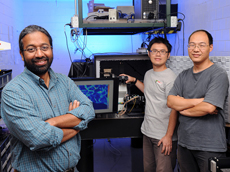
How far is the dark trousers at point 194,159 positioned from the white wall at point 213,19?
155 cm

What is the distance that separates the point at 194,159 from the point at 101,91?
0.99 meters

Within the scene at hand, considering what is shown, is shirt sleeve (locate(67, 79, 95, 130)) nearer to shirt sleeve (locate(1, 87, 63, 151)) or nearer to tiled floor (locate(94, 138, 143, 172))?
shirt sleeve (locate(1, 87, 63, 151))

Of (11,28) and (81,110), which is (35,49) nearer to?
(81,110)

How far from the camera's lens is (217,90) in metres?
1.67

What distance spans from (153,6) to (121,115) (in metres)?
1.24

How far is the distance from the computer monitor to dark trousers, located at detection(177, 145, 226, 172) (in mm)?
768

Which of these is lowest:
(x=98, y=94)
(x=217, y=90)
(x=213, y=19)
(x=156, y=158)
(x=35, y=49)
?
(x=156, y=158)

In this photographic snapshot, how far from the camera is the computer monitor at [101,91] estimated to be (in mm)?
2270

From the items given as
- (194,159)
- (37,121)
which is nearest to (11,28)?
(37,121)

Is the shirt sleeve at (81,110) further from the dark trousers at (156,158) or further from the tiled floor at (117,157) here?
the tiled floor at (117,157)

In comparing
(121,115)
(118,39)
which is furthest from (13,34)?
(121,115)

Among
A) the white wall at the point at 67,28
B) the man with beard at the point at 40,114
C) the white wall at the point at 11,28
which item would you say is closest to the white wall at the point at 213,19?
the white wall at the point at 67,28

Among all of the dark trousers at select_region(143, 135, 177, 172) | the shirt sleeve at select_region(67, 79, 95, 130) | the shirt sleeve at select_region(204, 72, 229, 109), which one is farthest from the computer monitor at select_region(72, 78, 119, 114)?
the shirt sleeve at select_region(204, 72, 229, 109)

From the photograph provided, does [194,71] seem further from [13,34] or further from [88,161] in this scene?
[13,34]
